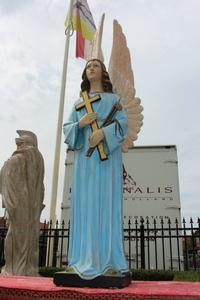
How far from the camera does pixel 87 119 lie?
426cm

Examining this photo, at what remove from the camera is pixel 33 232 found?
627cm

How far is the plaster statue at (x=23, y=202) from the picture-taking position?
6020 mm

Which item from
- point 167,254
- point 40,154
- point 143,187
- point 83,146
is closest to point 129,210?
point 143,187

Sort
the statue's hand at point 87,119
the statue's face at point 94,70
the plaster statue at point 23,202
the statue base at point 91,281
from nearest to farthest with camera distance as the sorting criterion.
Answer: the statue base at point 91,281 → the statue's hand at point 87,119 → the statue's face at point 94,70 → the plaster statue at point 23,202

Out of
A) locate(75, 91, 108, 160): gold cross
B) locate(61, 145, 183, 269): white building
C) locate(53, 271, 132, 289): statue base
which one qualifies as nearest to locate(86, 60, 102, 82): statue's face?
locate(75, 91, 108, 160): gold cross

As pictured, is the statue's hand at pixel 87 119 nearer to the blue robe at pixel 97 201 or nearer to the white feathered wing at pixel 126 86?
the blue robe at pixel 97 201

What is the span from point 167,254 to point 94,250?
23.3ft

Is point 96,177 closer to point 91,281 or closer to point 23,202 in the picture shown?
point 91,281

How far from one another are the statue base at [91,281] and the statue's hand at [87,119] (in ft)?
5.65

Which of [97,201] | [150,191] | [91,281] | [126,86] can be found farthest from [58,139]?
[91,281]

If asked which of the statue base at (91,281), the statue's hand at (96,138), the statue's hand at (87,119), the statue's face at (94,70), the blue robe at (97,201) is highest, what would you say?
the statue's face at (94,70)

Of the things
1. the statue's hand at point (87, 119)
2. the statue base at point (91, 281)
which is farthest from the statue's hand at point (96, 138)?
the statue base at point (91, 281)

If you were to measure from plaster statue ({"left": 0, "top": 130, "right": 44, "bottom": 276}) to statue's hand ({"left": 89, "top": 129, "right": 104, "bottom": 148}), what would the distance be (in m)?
2.60

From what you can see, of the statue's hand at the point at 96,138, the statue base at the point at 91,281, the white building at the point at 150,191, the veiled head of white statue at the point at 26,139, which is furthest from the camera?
the white building at the point at 150,191
